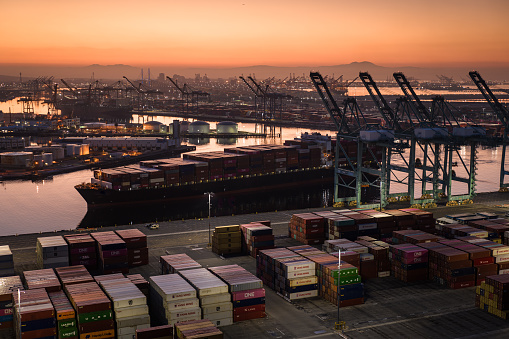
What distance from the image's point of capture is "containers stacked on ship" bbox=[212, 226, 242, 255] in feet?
152

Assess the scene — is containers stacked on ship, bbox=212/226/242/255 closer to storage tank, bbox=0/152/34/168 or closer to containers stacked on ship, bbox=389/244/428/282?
containers stacked on ship, bbox=389/244/428/282

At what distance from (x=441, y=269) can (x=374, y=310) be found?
715 centimetres

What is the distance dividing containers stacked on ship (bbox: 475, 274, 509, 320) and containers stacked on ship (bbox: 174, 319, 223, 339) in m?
16.6

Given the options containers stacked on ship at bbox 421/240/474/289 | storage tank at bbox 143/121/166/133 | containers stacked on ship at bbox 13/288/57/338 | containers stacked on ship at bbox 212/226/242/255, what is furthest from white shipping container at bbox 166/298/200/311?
storage tank at bbox 143/121/166/133

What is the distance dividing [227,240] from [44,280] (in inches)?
602

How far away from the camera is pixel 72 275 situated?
119 ft

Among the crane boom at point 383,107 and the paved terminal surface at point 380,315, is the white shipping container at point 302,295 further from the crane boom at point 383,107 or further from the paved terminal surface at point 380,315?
the crane boom at point 383,107

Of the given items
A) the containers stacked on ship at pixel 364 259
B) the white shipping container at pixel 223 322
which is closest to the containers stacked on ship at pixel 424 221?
the containers stacked on ship at pixel 364 259

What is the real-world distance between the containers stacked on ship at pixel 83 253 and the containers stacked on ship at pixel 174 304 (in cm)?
1036

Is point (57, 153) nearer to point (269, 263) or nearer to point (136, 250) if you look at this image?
point (136, 250)

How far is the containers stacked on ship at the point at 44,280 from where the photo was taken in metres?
33.4

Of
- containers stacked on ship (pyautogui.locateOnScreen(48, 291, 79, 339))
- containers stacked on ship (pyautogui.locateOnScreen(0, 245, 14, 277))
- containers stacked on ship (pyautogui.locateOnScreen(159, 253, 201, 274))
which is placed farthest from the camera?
containers stacked on ship (pyautogui.locateOnScreen(0, 245, 14, 277))

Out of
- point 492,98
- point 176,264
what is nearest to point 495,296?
point 176,264

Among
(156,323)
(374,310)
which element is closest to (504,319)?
(374,310)
